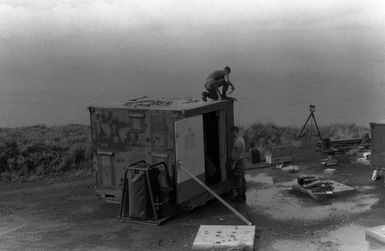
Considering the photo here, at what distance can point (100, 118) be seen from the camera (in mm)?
10961

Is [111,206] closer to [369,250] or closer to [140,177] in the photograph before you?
[140,177]

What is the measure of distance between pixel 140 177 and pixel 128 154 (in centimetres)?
110

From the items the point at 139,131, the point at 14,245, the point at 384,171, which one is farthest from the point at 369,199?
the point at 14,245

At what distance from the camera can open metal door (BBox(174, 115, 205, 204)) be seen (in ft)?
33.0

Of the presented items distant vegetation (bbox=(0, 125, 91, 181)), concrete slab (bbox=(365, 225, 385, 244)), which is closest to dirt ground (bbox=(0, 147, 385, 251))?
concrete slab (bbox=(365, 225, 385, 244))

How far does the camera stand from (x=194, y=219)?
10.2 meters

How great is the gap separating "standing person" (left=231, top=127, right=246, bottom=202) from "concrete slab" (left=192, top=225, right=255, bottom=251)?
6.79 ft

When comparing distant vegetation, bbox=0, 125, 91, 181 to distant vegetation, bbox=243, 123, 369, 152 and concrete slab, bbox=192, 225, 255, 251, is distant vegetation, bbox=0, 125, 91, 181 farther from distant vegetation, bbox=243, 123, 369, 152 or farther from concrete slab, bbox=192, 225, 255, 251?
concrete slab, bbox=192, 225, 255, 251

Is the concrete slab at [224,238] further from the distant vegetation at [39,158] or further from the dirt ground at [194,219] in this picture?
the distant vegetation at [39,158]

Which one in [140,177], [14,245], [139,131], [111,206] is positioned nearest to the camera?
[14,245]

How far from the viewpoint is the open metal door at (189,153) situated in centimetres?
1006

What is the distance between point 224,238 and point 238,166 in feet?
8.74

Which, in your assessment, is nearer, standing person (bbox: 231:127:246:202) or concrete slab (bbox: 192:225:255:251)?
concrete slab (bbox: 192:225:255:251)

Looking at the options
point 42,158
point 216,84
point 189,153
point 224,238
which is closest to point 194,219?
point 189,153
